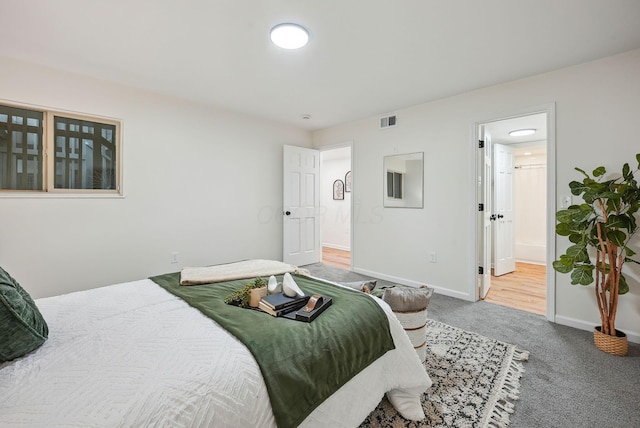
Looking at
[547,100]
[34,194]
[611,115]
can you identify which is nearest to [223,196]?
[34,194]

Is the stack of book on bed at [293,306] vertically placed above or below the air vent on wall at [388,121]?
below

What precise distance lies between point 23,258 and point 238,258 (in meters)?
2.24

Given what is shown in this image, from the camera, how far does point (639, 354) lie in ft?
7.11

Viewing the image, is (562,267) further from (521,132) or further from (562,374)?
(521,132)

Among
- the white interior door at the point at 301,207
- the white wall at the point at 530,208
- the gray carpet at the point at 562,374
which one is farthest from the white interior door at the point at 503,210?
the white interior door at the point at 301,207

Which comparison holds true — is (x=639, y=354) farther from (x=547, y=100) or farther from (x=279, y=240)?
(x=279, y=240)

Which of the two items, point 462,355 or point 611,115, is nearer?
point 462,355

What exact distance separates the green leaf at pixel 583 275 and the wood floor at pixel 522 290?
0.87 metres

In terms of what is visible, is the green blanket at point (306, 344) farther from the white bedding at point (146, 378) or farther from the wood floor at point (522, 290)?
the wood floor at point (522, 290)

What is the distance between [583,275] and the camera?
227 cm

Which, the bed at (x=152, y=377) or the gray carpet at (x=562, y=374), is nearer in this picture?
the bed at (x=152, y=377)

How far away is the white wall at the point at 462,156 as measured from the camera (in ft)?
7.97

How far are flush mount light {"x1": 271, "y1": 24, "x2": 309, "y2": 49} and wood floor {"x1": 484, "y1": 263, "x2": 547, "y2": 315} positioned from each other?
3.43 meters

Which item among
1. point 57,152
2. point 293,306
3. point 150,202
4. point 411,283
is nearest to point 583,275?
point 411,283
